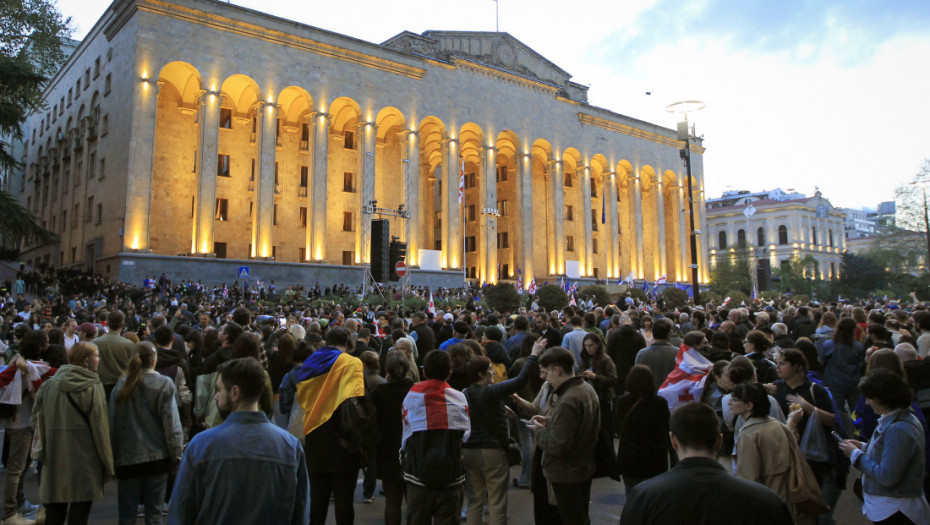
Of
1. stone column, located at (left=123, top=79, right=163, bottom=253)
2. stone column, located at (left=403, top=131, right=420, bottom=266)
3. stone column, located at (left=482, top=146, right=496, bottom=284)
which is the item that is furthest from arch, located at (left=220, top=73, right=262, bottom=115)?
stone column, located at (left=482, top=146, right=496, bottom=284)

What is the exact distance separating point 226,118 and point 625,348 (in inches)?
1416

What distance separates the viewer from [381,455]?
5.44 m

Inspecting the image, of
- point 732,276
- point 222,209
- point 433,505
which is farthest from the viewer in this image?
point 732,276

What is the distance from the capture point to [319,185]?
37.1 metres

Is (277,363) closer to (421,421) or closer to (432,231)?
(421,421)

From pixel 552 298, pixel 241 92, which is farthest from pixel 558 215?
pixel 241 92

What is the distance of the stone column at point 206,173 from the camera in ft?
109

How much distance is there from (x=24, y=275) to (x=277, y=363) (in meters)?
30.6

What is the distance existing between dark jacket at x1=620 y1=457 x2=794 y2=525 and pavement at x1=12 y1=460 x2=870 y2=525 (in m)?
4.20

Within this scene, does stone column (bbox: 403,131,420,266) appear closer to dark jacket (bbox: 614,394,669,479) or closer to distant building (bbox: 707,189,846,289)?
dark jacket (bbox: 614,394,669,479)

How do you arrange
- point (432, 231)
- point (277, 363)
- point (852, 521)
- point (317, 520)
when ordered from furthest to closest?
1. point (432, 231)
2. point (277, 363)
3. point (852, 521)
4. point (317, 520)

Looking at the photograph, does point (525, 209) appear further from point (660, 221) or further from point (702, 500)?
point (702, 500)

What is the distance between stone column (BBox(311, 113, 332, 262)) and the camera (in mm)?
36781

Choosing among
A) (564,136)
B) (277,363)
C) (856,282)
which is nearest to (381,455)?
(277,363)
